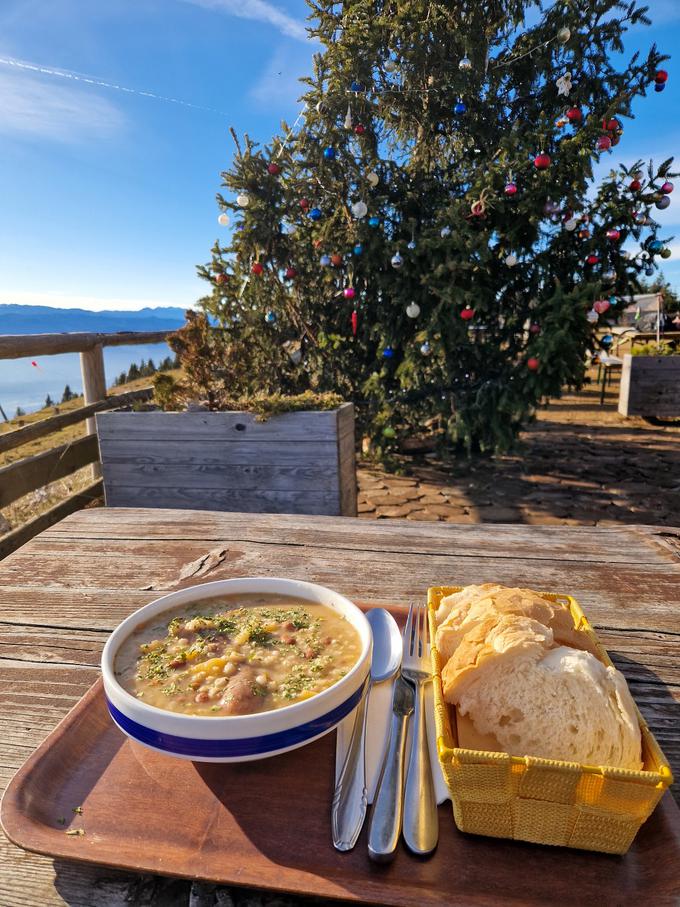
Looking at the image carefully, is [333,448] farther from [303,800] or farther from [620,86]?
[620,86]

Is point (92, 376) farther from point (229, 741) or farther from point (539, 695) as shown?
Result: point (539, 695)

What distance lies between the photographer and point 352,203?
5578 mm

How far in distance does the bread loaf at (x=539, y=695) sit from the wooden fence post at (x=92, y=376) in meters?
4.83

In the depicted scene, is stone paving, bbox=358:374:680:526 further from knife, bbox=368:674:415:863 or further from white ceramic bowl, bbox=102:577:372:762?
white ceramic bowl, bbox=102:577:372:762

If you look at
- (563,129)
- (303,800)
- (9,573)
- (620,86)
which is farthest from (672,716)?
(620,86)

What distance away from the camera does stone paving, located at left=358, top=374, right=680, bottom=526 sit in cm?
523

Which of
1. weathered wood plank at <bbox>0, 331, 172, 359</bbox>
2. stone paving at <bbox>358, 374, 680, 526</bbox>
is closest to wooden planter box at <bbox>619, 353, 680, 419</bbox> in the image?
stone paving at <bbox>358, 374, 680, 526</bbox>

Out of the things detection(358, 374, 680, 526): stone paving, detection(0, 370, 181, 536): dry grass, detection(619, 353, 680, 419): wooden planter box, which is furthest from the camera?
detection(619, 353, 680, 419): wooden planter box

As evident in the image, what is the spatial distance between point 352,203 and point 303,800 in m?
5.68

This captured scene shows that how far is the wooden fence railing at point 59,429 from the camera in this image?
153 inches

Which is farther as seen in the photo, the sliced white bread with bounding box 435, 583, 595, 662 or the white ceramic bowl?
the sliced white bread with bounding box 435, 583, 595, 662

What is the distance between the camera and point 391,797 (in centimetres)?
78

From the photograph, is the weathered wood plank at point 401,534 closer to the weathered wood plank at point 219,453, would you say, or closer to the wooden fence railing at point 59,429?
the weathered wood plank at point 219,453

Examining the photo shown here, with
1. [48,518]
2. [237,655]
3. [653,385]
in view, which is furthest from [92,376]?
[653,385]
